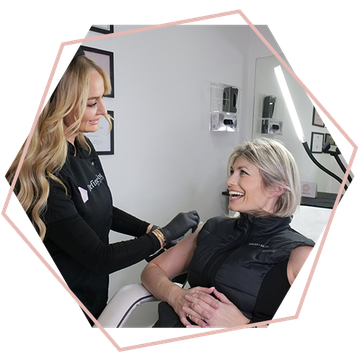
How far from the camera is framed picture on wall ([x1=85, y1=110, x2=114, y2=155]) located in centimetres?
89

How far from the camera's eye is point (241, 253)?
0.99 meters

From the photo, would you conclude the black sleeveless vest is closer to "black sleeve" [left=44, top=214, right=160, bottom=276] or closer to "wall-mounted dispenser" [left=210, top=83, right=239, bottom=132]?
"black sleeve" [left=44, top=214, right=160, bottom=276]

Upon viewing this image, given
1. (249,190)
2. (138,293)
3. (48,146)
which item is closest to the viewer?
(48,146)

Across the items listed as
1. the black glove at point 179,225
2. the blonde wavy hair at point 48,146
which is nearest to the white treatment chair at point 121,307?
the black glove at point 179,225

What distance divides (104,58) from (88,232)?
0.51m

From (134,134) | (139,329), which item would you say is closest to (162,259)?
(139,329)

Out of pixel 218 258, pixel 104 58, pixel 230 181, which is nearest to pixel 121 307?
pixel 218 258

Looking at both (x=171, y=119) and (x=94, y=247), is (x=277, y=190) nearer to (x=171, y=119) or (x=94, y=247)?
(x=171, y=119)

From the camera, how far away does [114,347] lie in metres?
0.96

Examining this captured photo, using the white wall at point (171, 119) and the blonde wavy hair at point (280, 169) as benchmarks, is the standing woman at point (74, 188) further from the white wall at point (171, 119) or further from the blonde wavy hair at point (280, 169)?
the blonde wavy hair at point (280, 169)

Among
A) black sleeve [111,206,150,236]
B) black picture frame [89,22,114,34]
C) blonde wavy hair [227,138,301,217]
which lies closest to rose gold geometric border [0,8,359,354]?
black picture frame [89,22,114,34]

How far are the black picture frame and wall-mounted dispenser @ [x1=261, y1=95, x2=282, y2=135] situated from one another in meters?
0.52

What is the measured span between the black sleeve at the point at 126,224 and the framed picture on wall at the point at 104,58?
368mm

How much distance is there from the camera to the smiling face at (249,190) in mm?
928
